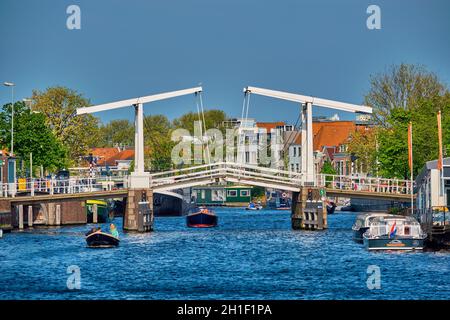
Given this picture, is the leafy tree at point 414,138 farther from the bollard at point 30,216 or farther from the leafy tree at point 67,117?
the leafy tree at point 67,117

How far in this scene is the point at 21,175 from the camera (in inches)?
3723

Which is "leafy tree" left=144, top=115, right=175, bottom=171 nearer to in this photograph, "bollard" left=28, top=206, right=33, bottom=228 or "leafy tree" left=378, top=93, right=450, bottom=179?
"bollard" left=28, top=206, right=33, bottom=228

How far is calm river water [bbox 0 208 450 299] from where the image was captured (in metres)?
43.8

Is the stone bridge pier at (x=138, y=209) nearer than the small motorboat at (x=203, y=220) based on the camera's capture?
Yes

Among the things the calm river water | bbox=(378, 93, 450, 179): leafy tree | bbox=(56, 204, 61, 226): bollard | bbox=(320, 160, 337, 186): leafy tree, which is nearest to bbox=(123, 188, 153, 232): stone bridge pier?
the calm river water

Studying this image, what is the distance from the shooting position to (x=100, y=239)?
63.4 m

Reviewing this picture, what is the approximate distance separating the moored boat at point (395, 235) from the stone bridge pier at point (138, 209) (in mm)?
19691

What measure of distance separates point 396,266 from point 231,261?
8.74 m

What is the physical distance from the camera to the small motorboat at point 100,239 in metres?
63.3

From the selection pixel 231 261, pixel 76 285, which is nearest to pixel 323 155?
pixel 231 261

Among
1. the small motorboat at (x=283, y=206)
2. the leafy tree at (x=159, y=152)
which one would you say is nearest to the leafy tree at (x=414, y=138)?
the leafy tree at (x=159, y=152)

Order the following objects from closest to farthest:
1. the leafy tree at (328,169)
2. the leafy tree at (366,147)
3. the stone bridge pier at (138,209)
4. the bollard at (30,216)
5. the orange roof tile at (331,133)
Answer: the stone bridge pier at (138,209) → the bollard at (30,216) → the leafy tree at (366,147) → the leafy tree at (328,169) → the orange roof tile at (331,133)
